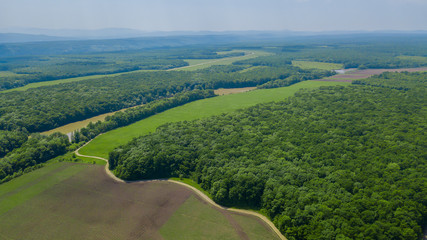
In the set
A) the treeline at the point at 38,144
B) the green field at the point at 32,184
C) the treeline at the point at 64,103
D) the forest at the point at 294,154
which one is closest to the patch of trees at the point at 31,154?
the treeline at the point at 38,144

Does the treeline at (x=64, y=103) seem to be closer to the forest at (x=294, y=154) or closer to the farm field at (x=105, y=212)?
the forest at (x=294, y=154)

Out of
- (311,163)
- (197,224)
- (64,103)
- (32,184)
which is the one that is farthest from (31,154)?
(311,163)

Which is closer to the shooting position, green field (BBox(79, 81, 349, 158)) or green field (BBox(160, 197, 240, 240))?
green field (BBox(160, 197, 240, 240))

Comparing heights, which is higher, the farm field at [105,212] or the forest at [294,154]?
the forest at [294,154]

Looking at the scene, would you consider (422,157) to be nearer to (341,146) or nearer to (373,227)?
(341,146)

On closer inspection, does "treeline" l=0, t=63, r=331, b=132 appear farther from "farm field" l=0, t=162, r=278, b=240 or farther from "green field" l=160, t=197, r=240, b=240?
"green field" l=160, t=197, r=240, b=240

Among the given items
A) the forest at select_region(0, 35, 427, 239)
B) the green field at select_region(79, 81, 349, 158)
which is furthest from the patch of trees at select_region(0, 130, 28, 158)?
the green field at select_region(79, 81, 349, 158)
